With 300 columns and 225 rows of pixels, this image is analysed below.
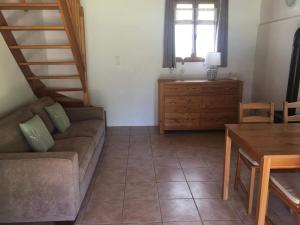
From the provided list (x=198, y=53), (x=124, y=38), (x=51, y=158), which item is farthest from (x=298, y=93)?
(x=51, y=158)

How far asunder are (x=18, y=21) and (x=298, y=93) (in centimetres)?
383

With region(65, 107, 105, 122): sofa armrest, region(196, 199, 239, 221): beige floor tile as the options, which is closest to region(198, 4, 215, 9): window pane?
region(65, 107, 105, 122): sofa armrest

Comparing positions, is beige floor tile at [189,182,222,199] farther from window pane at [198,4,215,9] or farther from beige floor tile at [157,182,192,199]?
window pane at [198,4,215,9]

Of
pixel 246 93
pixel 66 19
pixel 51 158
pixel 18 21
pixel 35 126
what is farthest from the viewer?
pixel 246 93

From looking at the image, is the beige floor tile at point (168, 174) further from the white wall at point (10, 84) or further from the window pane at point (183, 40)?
the window pane at point (183, 40)

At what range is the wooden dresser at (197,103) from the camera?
14.0 feet

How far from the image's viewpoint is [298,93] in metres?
3.46

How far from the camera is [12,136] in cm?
232

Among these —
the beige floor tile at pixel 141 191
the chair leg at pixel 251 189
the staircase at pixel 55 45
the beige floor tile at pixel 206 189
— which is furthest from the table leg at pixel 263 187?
the staircase at pixel 55 45

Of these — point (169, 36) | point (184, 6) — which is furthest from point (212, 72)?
point (184, 6)

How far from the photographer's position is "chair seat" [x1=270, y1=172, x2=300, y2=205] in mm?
1674

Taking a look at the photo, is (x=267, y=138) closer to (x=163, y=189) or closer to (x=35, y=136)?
(x=163, y=189)

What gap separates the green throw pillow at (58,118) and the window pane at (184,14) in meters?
2.60

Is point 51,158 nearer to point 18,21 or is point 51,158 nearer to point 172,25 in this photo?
point 18,21
